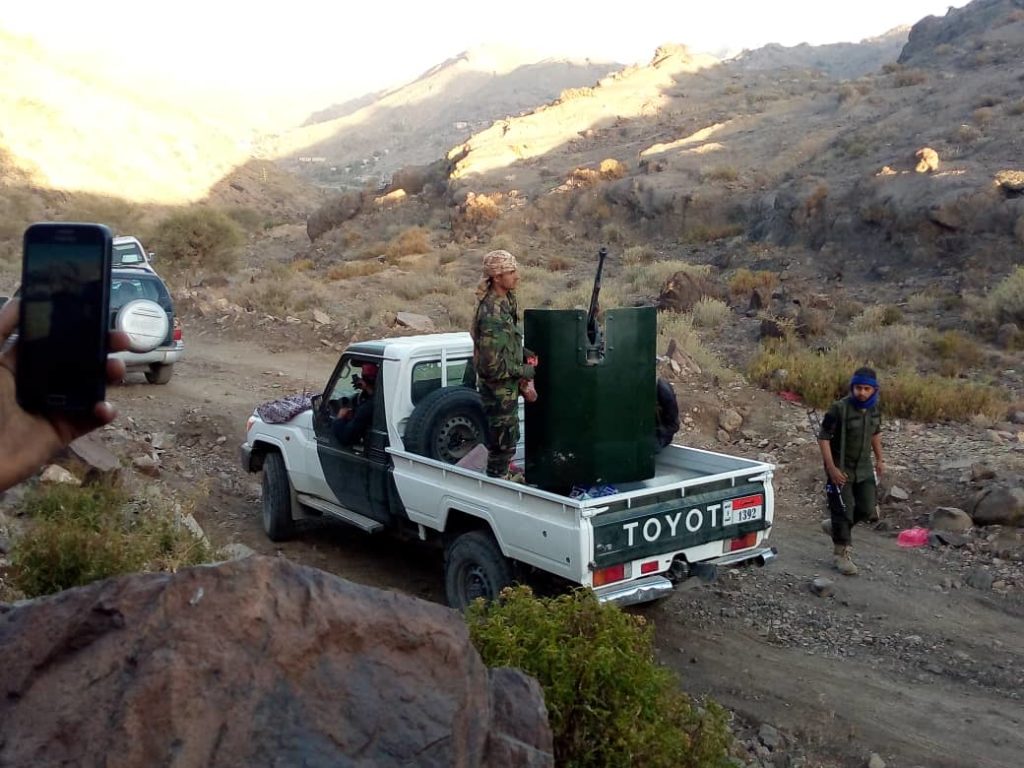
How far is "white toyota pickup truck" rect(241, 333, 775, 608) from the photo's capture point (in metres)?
5.22

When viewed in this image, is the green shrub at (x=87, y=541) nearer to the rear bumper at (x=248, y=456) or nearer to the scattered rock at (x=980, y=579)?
the rear bumper at (x=248, y=456)

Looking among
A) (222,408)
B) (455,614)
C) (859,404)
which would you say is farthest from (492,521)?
(222,408)

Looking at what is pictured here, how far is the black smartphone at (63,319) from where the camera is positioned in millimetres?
1954

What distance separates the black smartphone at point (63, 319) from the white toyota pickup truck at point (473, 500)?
129 inches

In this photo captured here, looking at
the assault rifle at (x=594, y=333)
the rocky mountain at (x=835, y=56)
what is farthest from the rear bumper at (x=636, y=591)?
the rocky mountain at (x=835, y=56)

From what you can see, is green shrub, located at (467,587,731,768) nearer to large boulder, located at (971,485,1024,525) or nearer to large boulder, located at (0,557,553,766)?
large boulder, located at (0,557,553,766)

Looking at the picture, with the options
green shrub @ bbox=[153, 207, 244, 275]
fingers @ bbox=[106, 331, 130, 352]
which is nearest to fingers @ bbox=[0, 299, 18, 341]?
fingers @ bbox=[106, 331, 130, 352]

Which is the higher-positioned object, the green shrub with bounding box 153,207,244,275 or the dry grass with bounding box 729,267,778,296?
the green shrub with bounding box 153,207,244,275

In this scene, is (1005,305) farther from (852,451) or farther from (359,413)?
(359,413)

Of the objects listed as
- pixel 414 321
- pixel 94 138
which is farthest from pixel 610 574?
pixel 94 138

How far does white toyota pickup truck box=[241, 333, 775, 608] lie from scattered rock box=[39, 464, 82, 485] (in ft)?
4.95

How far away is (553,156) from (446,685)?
39081 millimetres

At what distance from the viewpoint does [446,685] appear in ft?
8.74

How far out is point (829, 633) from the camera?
6.16 meters
